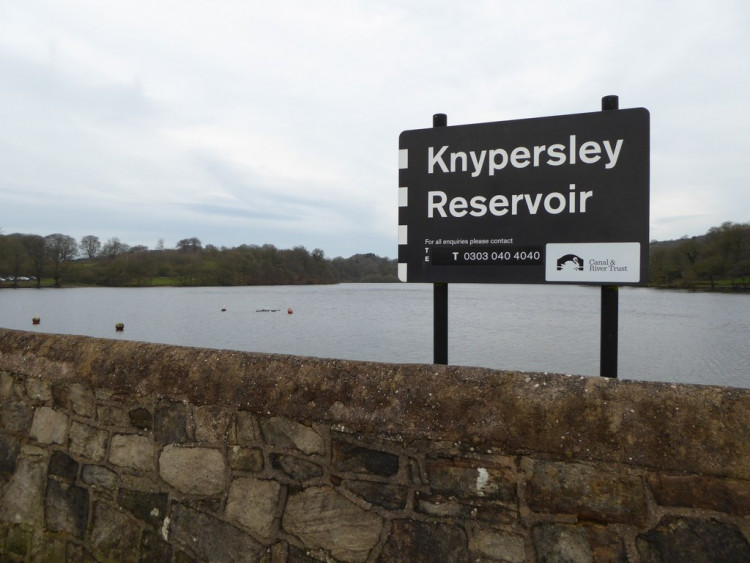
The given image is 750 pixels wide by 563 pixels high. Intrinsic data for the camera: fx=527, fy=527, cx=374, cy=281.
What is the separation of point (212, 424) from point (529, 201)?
65.5 inches

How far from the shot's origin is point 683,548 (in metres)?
1.43

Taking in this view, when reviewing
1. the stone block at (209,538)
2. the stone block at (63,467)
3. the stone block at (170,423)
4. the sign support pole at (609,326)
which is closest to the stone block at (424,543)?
the stone block at (209,538)

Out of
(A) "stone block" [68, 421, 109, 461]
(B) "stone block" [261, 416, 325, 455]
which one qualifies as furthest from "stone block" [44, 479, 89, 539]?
(B) "stone block" [261, 416, 325, 455]

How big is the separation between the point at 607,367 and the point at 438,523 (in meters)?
1.10

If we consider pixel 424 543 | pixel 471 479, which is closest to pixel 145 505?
pixel 424 543

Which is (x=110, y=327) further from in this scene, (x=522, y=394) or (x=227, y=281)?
(x=227, y=281)

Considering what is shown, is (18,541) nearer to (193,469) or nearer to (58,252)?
(193,469)

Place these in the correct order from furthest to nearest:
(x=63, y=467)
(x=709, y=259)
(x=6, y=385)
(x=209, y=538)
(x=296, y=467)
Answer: (x=709, y=259)
(x=6, y=385)
(x=63, y=467)
(x=209, y=538)
(x=296, y=467)

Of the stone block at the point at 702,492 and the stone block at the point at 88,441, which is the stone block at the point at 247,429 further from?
the stone block at the point at 702,492

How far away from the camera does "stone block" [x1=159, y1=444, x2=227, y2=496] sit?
204cm

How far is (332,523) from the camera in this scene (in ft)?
6.05

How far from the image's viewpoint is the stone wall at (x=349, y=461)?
Result: 1476 millimetres

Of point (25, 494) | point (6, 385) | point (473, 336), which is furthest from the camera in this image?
point (473, 336)

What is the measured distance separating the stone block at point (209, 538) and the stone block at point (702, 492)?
4.44 feet
